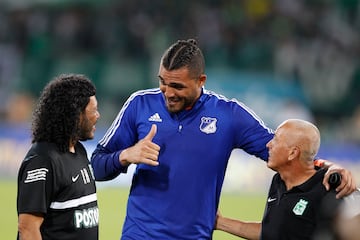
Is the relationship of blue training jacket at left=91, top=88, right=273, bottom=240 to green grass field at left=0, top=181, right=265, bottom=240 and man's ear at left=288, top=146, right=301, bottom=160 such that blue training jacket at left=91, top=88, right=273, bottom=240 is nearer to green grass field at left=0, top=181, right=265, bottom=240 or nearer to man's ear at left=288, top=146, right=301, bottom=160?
man's ear at left=288, top=146, right=301, bottom=160

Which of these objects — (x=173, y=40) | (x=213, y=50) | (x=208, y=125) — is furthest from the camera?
(x=173, y=40)

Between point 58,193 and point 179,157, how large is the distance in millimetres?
892

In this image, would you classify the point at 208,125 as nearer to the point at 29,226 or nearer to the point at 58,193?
the point at 58,193

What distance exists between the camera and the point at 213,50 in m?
19.5

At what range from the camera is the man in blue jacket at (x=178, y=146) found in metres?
5.68

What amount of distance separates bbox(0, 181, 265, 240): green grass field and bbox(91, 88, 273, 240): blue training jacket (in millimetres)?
4876

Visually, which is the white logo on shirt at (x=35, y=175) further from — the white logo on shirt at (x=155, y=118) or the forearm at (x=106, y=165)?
the white logo on shirt at (x=155, y=118)

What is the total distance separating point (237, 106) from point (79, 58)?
532 inches

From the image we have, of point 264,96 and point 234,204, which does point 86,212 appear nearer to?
point 234,204

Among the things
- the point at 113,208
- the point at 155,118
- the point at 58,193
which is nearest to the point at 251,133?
the point at 155,118

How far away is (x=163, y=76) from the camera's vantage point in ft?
18.7

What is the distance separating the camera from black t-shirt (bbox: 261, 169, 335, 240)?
5160 millimetres

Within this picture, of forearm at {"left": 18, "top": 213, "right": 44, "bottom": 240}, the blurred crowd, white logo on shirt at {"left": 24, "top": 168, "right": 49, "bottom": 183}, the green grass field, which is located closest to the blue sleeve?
white logo on shirt at {"left": 24, "top": 168, "right": 49, "bottom": 183}

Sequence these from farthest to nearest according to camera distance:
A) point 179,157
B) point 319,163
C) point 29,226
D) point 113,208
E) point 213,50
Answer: point 213,50
point 113,208
point 179,157
point 319,163
point 29,226
